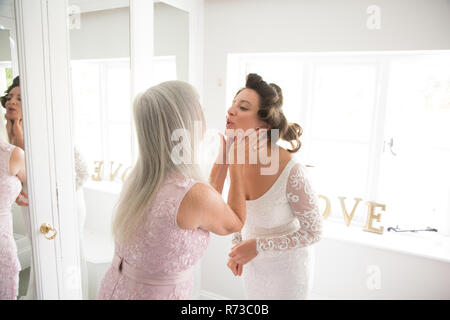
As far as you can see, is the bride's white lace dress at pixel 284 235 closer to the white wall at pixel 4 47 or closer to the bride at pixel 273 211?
the bride at pixel 273 211

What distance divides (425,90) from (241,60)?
1200 millimetres

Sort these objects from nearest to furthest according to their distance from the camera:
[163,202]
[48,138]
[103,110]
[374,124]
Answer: [163,202], [48,138], [103,110], [374,124]

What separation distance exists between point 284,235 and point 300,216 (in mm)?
103

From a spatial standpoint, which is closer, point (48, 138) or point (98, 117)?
point (48, 138)

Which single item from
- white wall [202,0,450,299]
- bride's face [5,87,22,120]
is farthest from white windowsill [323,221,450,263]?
bride's face [5,87,22,120]

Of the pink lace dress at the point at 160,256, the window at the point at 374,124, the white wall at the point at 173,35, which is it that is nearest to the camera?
the pink lace dress at the point at 160,256

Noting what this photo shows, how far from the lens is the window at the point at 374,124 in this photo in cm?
186

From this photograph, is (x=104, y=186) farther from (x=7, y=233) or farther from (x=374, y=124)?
(x=374, y=124)

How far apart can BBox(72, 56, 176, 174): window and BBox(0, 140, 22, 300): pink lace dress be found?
0.29 metres

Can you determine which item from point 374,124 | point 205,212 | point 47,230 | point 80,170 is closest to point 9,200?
point 47,230

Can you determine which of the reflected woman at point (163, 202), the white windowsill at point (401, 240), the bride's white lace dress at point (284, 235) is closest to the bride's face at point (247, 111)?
the bride's white lace dress at point (284, 235)

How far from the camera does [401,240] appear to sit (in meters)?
1.87

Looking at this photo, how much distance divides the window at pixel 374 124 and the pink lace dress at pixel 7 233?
1.39 m
